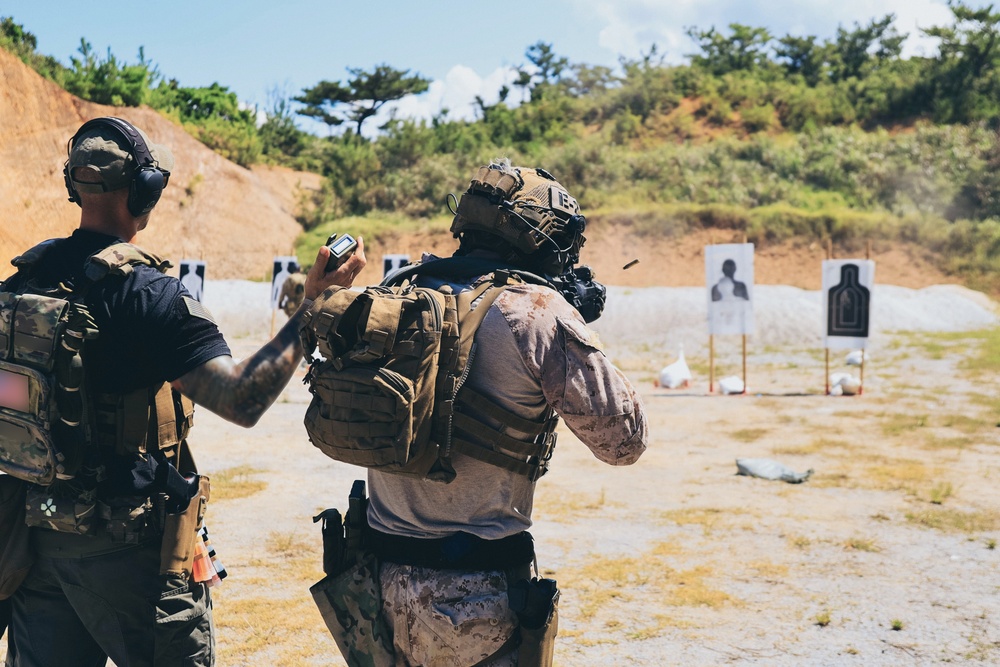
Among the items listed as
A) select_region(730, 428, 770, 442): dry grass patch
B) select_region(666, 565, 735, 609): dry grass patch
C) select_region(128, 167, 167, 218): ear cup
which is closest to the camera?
select_region(128, 167, 167, 218): ear cup

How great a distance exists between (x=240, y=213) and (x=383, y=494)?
94.0 ft

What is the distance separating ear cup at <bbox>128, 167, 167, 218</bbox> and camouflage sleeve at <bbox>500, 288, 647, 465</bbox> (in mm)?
971

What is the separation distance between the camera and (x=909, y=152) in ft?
104

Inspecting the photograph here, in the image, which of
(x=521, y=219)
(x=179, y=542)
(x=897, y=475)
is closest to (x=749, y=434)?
(x=897, y=475)

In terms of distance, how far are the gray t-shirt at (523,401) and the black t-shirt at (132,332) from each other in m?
0.57

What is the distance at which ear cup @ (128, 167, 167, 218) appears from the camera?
2.30m

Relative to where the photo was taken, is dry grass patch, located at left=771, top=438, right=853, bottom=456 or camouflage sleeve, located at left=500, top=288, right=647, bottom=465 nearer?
camouflage sleeve, located at left=500, top=288, right=647, bottom=465

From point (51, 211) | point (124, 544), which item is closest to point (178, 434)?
point (124, 544)

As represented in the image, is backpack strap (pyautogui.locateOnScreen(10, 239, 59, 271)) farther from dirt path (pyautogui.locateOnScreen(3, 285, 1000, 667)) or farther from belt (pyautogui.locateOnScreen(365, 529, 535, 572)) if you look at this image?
dirt path (pyautogui.locateOnScreen(3, 285, 1000, 667))

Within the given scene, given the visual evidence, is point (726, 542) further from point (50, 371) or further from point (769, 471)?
point (50, 371)

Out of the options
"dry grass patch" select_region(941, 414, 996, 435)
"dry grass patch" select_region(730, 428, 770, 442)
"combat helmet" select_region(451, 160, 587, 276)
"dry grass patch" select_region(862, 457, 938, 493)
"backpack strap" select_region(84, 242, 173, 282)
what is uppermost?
"combat helmet" select_region(451, 160, 587, 276)

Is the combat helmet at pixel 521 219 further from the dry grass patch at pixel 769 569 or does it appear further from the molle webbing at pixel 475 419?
the dry grass patch at pixel 769 569

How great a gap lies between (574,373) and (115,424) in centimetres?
109

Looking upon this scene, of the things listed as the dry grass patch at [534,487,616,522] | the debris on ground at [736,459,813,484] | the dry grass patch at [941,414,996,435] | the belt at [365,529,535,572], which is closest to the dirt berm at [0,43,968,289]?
the dry grass patch at [941,414,996,435]
